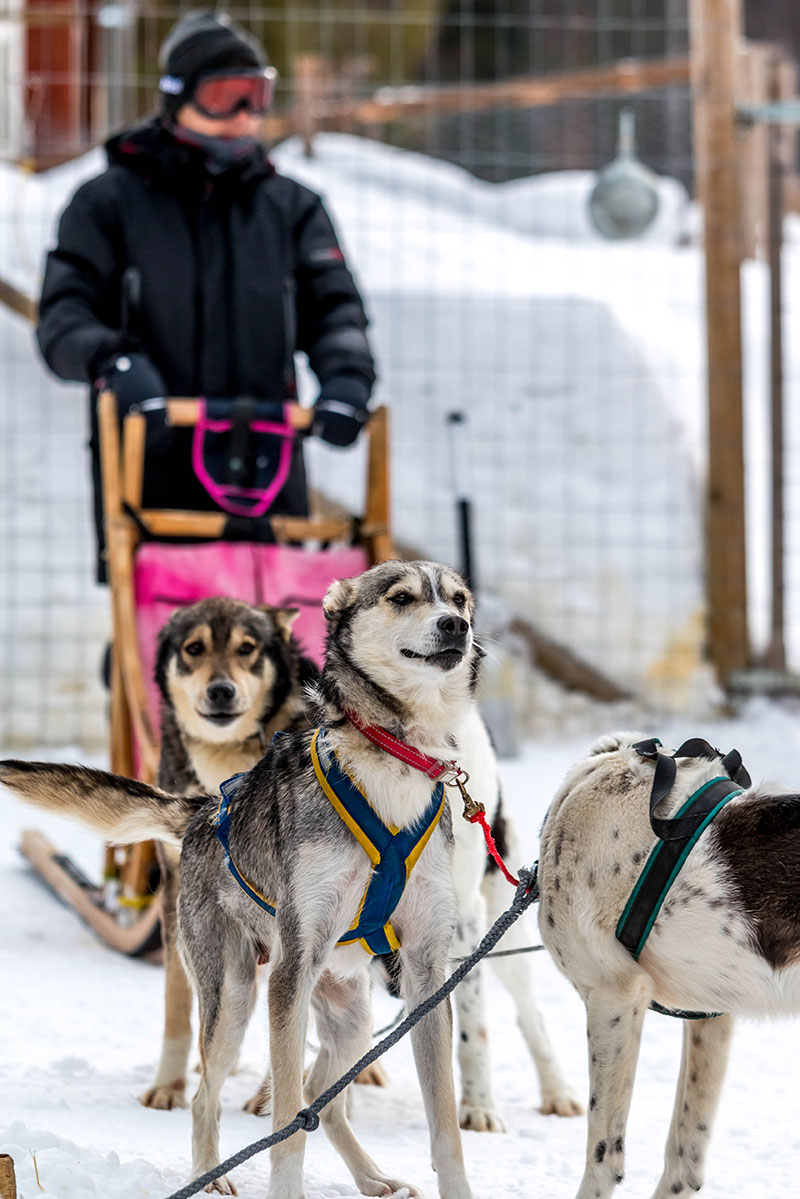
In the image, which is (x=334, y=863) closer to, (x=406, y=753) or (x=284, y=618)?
(x=406, y=753)

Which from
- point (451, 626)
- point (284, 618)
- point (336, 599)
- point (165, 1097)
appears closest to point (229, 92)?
point (284, 618)

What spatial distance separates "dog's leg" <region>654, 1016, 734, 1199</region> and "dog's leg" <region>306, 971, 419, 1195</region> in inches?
16.9

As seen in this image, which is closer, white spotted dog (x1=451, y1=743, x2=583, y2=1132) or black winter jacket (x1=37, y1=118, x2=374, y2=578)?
white spotted dog (x1=451, y1=743, x2=583, y2=1132)

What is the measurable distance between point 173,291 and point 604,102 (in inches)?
247

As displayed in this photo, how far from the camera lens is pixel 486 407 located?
24.8 ft

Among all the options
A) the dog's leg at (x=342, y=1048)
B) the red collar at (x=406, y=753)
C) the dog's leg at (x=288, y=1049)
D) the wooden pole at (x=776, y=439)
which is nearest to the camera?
the dog's leg at (x=288, y=1049)

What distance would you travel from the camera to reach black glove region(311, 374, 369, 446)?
3.63m

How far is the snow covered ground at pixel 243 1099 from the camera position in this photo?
2145 mm

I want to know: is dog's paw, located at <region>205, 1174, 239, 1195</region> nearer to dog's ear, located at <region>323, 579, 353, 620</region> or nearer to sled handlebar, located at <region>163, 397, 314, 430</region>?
dog's ear, located at <region>323, 579, 353, 620</region>

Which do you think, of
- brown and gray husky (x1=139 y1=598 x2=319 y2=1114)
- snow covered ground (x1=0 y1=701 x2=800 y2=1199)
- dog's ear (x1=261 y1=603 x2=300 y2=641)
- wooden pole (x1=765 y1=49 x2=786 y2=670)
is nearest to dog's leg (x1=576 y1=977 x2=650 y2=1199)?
snow covered ground (x1=0 y1=701 x2=800 y2=1199)

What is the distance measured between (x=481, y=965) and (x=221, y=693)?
78 cm

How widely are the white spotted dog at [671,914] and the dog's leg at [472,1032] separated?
1.89 feet

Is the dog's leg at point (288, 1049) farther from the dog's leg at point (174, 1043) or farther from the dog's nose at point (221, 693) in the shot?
the dog's nose at point (221, 693)

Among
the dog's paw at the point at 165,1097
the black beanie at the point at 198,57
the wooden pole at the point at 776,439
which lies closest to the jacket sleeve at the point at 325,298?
the black beanie at the point at 198,57
